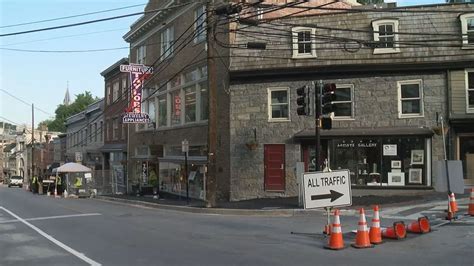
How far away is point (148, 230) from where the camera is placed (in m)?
14.6

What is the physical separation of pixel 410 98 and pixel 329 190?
12428 millimetres

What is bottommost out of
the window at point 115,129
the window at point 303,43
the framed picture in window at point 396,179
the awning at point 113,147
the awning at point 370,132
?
the framed picture in window at point 396,179

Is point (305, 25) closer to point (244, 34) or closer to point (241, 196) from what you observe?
point (244, 34)

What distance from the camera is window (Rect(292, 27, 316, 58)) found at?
2403 centimetres

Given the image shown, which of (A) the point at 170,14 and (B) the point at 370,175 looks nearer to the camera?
→ (B) the point at 370,175

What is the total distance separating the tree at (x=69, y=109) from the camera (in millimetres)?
92062

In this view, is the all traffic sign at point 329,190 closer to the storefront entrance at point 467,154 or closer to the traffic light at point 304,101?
the traffic light at point 304,101

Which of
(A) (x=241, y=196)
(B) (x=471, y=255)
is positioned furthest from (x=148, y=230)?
(A) (x=241, y=196)

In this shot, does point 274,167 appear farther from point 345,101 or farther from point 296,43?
point 296,43

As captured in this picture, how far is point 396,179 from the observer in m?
22.5

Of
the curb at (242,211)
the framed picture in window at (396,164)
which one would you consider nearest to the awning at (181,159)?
the curb at (242,211)

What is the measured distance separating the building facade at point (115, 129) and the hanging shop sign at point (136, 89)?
7.06m

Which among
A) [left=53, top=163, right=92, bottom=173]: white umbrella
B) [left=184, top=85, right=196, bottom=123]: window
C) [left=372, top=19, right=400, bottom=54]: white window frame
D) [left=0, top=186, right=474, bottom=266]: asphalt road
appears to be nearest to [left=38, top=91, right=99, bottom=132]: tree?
[left=53, top=163, right=92, bottom=173]: white umbrella

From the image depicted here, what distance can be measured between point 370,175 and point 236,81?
25.1 ft
